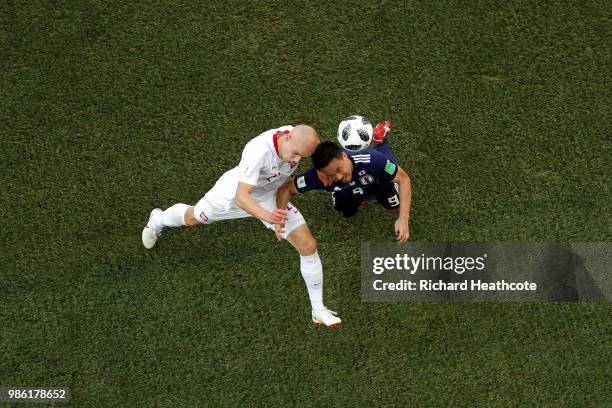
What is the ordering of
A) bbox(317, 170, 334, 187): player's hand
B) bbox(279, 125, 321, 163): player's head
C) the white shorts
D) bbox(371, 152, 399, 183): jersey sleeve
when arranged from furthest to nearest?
the white shorts
bbox(371, 152, 399, 183): jersey sleeve
bbox(317, 170, 334, 187): player's hand
bbox(279, 125, 321, 163): player's head

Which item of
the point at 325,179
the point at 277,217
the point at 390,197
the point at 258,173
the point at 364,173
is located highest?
the point at 390,197

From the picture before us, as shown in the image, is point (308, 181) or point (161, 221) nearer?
point (308, 181)

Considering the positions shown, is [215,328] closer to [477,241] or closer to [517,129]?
[477,241]

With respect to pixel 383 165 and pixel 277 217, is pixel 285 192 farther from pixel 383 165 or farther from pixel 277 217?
pixel 383 165

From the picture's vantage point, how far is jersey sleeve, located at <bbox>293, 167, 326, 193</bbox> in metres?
5.72

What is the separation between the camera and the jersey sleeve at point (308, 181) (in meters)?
5.72

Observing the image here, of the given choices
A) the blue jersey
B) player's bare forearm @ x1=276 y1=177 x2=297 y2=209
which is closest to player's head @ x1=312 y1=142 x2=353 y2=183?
the blue jersey

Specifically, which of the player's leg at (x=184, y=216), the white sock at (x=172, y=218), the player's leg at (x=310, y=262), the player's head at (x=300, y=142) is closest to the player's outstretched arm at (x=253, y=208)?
the player's head at (x=300, y=142)

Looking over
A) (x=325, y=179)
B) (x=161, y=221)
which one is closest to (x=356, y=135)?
(x=325, y=179)

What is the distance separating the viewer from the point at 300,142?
16.9ft

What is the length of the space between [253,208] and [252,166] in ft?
0.95

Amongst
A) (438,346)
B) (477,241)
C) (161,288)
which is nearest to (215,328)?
(161,288)

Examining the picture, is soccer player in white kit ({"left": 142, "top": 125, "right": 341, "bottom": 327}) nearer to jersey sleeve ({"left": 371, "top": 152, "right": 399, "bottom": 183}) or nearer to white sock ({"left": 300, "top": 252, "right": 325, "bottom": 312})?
white sock ({"left": 300, "top": 252, "right": 325, "bottom": 312})

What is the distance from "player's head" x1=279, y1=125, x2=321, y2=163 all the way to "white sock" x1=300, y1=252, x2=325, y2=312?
97cm
